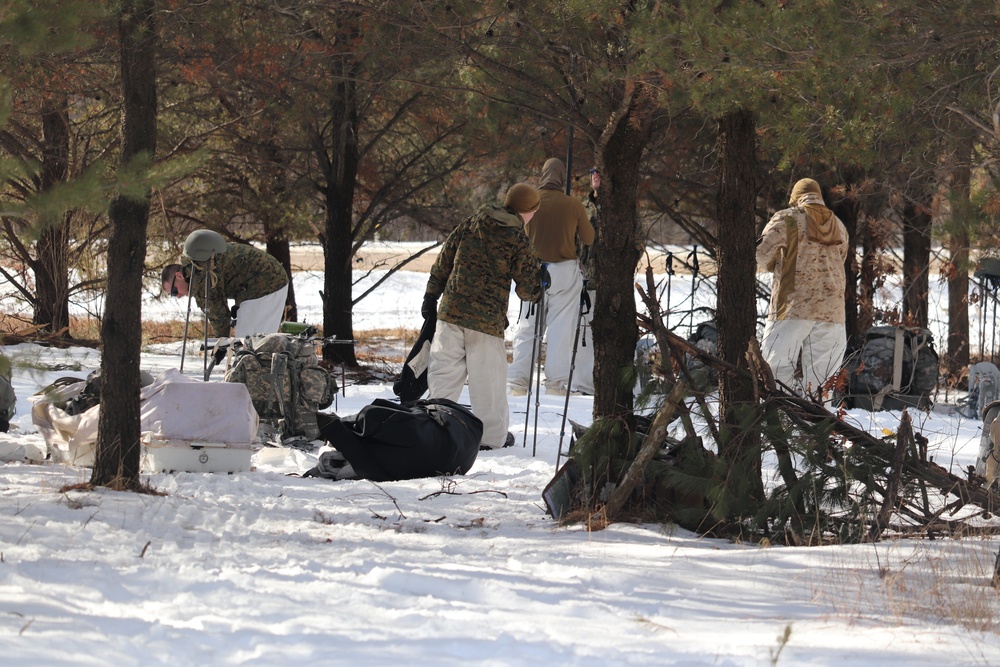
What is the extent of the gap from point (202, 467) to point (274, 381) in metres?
1.32

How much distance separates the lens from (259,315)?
31.4 feet

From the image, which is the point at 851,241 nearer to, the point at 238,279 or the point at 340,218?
the point at 340,218

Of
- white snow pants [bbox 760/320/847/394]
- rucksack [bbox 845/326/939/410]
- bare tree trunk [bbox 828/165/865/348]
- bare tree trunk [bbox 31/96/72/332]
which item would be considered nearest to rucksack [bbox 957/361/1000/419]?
rucksack [bbox 845/326/939/410]

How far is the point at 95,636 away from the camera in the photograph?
3.35 m

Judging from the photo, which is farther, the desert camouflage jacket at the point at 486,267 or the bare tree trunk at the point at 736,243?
the desert camouflage jacket at the point at 486,267

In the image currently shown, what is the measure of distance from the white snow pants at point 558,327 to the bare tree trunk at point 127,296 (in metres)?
4.71

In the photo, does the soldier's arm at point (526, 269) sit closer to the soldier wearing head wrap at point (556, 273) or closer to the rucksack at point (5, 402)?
the soldier wearing head wrap at point (556, 273)

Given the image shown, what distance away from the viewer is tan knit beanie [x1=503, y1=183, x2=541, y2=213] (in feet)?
25.5

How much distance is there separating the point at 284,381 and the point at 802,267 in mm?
3928

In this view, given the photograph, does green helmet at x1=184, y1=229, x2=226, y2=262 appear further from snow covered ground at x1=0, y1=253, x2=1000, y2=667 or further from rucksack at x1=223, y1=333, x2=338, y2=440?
snow covered ground at x1=0, y1=253, x2=1000, y2=667

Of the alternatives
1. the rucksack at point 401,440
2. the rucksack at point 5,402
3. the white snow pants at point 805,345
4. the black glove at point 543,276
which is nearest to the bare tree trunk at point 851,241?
the white snow pants at point 805,345

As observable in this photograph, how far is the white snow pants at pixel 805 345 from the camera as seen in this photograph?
364 inches

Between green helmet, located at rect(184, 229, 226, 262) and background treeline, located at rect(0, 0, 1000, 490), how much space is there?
3.24 feet

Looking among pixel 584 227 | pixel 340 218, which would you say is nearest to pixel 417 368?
pixel 584 227
